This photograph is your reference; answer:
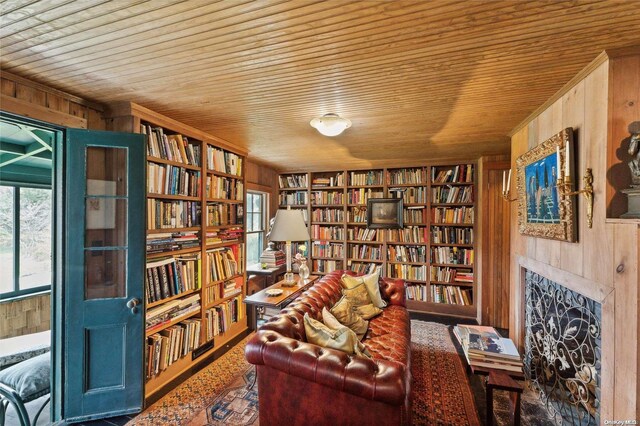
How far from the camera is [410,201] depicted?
427cm

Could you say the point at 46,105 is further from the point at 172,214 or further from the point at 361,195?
the point at 361,195

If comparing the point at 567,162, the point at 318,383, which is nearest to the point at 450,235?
the point at 567,162

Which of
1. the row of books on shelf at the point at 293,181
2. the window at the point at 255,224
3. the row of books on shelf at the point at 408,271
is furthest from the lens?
the row of books on shelf at the point at 293,181

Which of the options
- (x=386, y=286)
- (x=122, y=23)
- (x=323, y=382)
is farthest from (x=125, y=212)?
(x=386, y=286)

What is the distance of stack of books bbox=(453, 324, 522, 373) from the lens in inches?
73.1

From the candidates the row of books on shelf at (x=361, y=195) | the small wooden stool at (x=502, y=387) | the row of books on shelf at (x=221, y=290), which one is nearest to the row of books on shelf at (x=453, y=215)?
the row of books on shelf at (x=361, y=195)

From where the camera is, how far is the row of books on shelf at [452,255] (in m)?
3.96

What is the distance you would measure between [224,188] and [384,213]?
2.54m

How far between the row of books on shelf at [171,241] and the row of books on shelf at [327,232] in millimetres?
2440

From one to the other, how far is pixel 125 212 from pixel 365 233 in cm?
339

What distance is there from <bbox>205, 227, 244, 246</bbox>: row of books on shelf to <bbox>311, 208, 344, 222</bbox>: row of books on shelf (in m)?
1.71

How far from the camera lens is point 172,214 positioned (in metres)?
2.42

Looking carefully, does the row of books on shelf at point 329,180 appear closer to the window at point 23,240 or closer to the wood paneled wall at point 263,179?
the wood paneled wall at point 263,179

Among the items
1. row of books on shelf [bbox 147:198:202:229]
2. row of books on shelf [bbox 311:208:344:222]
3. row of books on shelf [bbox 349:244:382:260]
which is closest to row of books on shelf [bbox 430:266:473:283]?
row of books on shelf [bbox 349:244:382:260]
